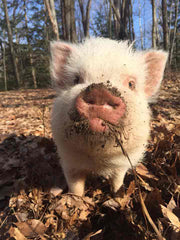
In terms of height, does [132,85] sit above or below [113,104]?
above

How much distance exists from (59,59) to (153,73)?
1.26m

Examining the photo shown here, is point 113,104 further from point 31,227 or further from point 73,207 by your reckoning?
point 31,227

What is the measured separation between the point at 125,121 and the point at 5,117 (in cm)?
465

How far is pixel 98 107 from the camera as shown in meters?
1.27

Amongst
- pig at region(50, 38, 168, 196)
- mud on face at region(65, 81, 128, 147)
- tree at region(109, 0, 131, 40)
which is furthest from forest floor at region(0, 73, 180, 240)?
tree at region(109, 0, 131, 40)

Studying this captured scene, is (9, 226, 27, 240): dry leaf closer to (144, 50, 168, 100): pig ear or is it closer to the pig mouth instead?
the pig mouth

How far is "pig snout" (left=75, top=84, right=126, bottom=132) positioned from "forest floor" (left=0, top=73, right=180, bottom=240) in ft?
1.73

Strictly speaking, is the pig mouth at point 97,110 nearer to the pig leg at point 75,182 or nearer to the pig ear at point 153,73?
the pig leg at point 75,182

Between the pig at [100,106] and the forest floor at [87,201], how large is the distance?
26cm

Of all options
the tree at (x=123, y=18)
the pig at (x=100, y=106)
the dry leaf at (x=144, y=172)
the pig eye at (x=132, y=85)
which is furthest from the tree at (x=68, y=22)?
the dry leaf at (x=144, y=172)

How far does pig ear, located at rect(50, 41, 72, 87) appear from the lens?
2.31m

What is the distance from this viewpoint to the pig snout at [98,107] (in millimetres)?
1264

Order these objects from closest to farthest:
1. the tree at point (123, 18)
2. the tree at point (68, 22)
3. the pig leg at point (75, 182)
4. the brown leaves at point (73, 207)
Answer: the brown leaves at point (73, 207), the pig leg at point (75, 182), the tree at point (68, 22), the tree at point (123, 18)

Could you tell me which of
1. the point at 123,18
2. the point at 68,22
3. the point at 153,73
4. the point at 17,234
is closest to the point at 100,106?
the point at 17,234
